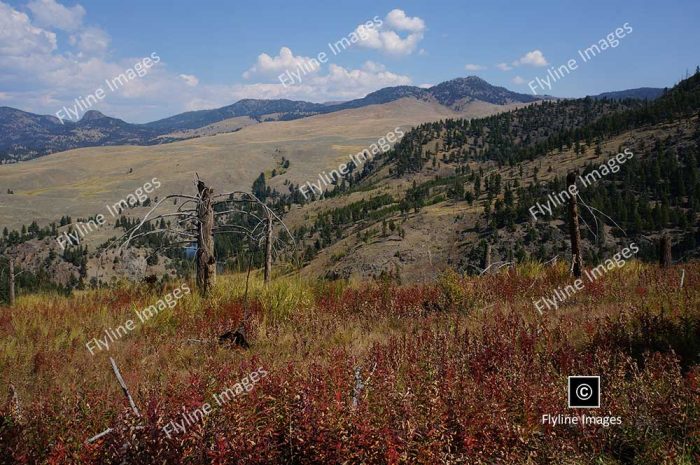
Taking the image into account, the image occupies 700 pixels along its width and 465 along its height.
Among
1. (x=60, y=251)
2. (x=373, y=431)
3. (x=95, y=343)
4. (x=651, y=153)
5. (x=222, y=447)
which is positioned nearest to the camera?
(x=222, y=447)

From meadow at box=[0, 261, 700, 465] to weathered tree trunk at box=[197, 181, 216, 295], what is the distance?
30 centimetres

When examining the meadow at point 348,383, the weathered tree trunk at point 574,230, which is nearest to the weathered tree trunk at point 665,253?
the weathered tree trunk at point 574,230

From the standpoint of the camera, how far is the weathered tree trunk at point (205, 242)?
928 centimetres

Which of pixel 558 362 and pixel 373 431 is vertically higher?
pixel 373 431

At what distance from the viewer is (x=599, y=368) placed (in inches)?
194

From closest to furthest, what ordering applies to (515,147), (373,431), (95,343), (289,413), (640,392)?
(373,431)
(289,413)
(640,392)
(95,343)
(515,147)

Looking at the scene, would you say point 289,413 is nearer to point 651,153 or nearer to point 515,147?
point 651,153

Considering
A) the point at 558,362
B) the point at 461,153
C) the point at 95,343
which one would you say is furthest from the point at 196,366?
the point at 461,153

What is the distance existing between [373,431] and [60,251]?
109 m

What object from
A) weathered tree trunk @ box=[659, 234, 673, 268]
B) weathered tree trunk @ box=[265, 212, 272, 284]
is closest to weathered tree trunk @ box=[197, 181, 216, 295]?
weathered tree trunk @ box=[265, 212, 272, 284]

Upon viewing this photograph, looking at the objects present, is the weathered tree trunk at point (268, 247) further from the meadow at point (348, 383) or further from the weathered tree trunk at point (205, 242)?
the meadow at point (348, 383)

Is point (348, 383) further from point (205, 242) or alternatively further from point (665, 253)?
point (665, 253)

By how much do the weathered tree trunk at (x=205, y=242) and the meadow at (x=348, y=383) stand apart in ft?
1.00

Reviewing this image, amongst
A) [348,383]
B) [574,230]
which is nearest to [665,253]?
[574,230]
